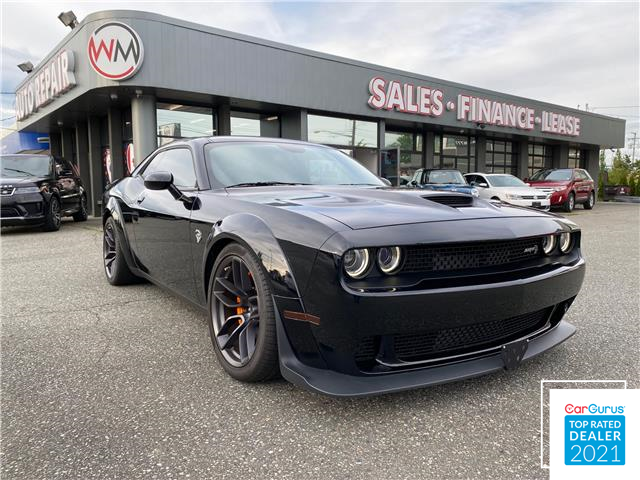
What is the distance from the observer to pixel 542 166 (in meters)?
25.2

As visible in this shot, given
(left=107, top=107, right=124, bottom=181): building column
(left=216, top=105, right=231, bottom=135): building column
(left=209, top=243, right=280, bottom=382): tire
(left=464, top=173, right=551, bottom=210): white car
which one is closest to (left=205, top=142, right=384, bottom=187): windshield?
(left=209, top=243, right=280, bottom=382): tire

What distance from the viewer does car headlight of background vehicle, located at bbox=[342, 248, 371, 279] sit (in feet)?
6.09

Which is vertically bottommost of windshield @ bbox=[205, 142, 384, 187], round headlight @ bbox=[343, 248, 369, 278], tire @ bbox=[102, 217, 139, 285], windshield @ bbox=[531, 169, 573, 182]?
tire @ bbox=[102, 217, 139, 285]

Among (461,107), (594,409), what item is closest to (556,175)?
(461,107)

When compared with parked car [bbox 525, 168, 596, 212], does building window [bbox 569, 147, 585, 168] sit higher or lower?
higher

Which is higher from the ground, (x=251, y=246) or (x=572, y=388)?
(x=251, y=246)

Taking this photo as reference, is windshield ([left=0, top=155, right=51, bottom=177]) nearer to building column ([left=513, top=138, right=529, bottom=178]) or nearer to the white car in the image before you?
the white car

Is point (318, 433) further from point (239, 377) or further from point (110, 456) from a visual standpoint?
point (110, 456)

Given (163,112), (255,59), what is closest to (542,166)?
(255,59)

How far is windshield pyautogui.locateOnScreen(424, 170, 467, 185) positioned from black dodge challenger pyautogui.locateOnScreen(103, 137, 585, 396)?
11.0 meters

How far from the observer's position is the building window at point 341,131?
14.1 meters

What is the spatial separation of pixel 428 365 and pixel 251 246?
0.95 metres

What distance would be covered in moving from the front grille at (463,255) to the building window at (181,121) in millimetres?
10904

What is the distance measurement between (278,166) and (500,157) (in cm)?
2118
